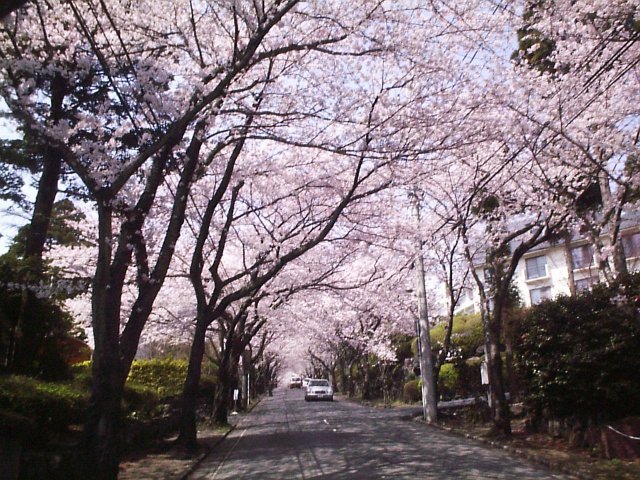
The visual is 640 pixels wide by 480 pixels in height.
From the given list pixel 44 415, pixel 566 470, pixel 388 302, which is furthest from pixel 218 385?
pixel 566 470

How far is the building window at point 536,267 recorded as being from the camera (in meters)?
42.8

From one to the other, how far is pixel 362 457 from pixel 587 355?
4.84 m

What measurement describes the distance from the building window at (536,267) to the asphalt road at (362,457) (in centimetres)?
2960

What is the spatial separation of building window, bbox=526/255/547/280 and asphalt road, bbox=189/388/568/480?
29.6 metres

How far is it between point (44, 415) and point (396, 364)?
28582 mm

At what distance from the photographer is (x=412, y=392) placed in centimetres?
3005

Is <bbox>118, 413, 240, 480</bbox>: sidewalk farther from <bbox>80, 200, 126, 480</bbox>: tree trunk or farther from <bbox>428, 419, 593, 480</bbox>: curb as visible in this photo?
<bbox>428, 419, 593, 480</bbox>: curb

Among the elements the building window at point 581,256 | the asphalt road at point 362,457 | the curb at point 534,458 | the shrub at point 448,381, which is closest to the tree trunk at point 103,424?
the asphalt road at point 362,457

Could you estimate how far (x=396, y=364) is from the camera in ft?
114

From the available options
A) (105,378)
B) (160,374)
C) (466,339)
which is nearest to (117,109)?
(105,378)

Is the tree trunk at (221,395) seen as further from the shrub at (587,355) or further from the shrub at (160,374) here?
the shrub at (587,355)

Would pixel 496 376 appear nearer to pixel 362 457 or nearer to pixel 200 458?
pixel 362 457

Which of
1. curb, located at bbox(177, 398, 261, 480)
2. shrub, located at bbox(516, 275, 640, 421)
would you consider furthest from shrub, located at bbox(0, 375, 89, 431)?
shrub, located at bbox(516, 275, 640, 421)

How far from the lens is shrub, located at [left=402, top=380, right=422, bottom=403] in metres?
29.7
